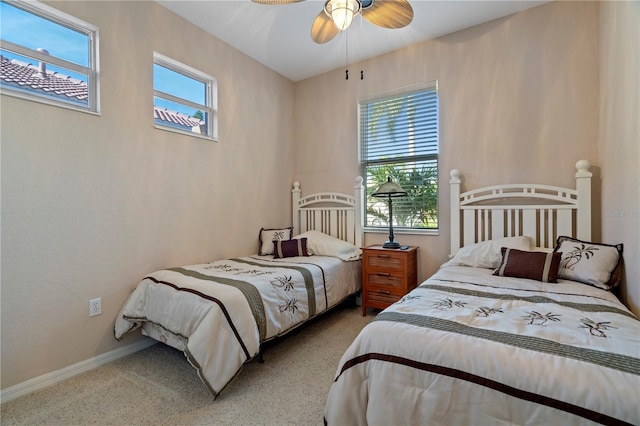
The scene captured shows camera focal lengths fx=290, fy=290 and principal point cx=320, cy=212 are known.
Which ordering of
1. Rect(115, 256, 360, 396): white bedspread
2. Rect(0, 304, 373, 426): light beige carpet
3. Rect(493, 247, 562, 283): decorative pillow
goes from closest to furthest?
Rect(0, 304, 373, 426): light beige carpet, Rect(115, 256, 360, 396): white bedspread, Rect(493, 247, 562, 283): decorative pillow

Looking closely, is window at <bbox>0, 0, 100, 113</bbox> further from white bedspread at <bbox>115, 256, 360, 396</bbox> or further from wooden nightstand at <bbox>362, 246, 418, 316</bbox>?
wooden nightstand at <bbox>362, 246, 418, 316</bbox>

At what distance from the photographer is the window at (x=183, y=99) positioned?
2570 millimetres

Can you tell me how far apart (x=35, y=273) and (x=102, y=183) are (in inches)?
27.3

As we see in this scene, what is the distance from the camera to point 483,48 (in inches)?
109

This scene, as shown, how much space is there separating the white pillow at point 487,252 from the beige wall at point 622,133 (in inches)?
21.3

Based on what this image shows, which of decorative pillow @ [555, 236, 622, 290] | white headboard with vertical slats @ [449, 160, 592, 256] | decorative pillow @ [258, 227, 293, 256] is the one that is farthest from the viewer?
decorative pillow @ [258, 227, 293, 256]

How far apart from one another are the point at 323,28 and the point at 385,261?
2045 millimetres

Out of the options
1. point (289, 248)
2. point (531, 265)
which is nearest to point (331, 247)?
point (289, 248)

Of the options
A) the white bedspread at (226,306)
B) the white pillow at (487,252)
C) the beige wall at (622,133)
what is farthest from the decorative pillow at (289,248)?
the beige wall at (622,133)

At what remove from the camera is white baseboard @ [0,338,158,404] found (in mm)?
1716

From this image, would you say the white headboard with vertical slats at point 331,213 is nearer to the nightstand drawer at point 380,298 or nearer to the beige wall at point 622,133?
the nightstand drawer at point 380,298

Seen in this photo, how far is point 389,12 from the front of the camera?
6.04 feet

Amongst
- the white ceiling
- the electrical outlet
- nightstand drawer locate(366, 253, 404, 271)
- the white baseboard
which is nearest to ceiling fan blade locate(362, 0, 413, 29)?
the white ceiling

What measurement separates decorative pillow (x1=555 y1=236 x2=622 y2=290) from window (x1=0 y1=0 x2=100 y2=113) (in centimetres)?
351
